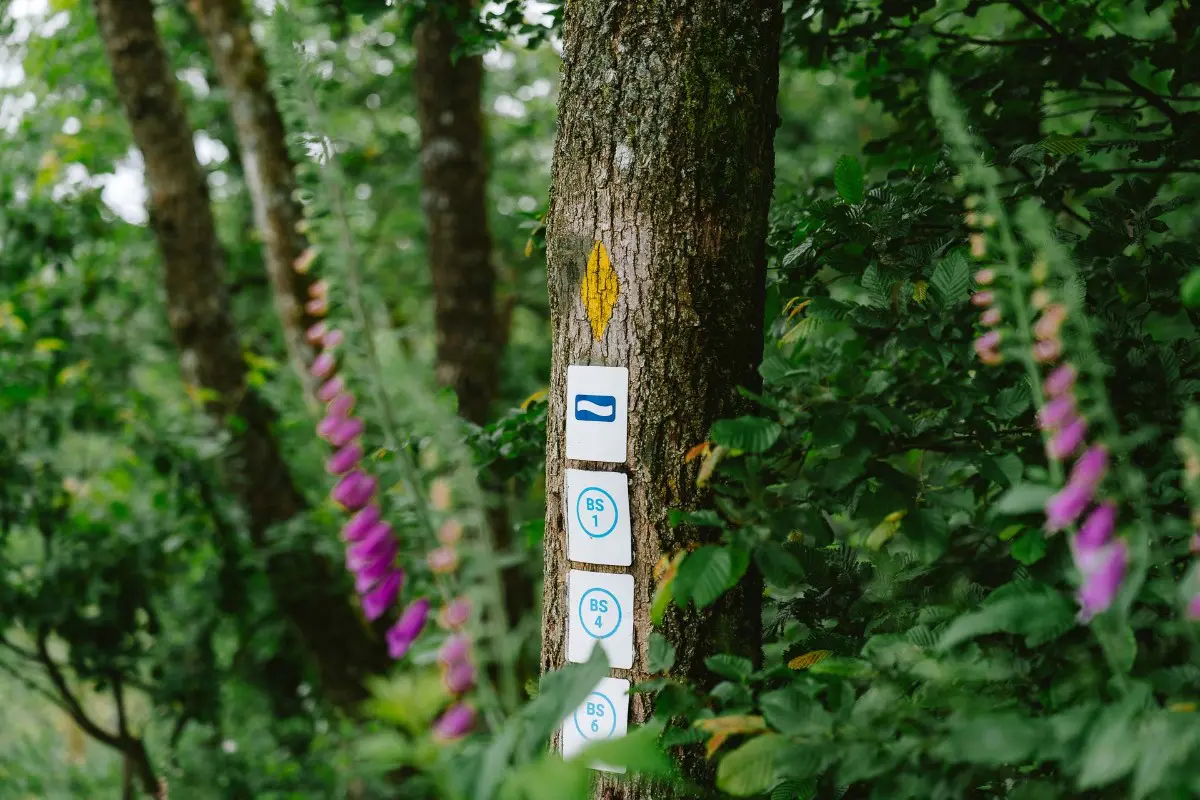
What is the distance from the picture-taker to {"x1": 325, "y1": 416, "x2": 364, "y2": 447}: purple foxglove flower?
1179mm

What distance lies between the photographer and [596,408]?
1.62m

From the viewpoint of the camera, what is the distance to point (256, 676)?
4984mm

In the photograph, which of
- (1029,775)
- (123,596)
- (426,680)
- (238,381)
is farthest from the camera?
(238,381)

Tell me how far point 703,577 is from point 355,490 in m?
0.50

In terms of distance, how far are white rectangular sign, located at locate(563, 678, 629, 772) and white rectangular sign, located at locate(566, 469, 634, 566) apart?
0.23m

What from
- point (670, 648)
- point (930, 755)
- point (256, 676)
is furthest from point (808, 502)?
point (256, 676)

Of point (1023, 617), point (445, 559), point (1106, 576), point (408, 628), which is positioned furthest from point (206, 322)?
point (1106, 576)

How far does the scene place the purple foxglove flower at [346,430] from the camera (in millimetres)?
1179

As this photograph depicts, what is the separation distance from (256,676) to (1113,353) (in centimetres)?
478

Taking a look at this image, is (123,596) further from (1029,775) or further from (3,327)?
(1029,775)

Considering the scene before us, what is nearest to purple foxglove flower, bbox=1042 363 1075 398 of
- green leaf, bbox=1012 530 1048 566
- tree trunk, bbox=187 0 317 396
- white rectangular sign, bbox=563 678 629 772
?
green leaf, bbox=1012 530 1048 566

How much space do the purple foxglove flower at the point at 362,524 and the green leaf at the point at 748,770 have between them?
57 centimetres

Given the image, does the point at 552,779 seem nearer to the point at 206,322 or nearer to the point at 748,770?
the point at 748,770

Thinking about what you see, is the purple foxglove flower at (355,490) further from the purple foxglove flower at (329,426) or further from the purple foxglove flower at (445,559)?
the purple foxglove flower at (445,559)
